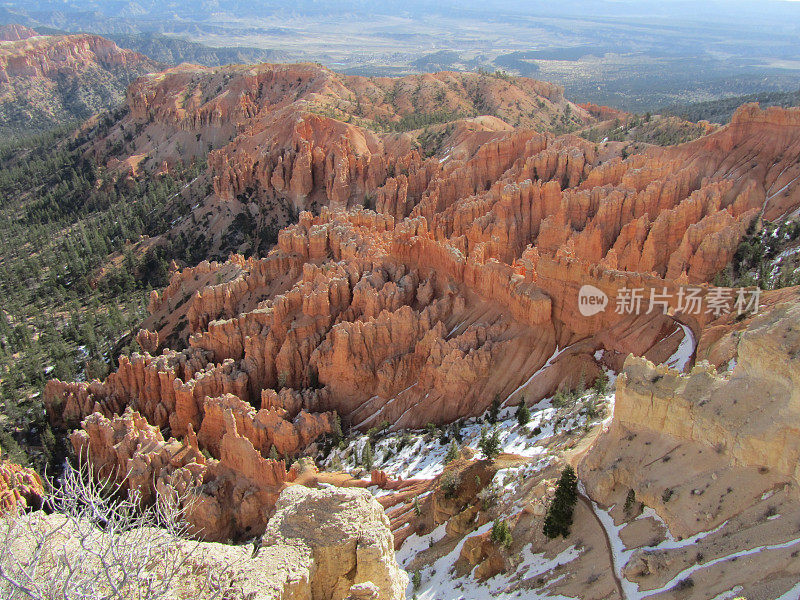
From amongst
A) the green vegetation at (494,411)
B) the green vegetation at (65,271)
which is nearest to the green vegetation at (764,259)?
the green vegetation at (494,411)

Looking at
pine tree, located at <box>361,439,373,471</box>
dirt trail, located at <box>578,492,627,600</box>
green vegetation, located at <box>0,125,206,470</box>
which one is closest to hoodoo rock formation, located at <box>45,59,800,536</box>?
pine tree, located at <box>361,439,373,471</box>

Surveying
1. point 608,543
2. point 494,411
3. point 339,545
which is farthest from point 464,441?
point 339,545

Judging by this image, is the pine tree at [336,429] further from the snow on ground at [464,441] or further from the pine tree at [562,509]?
the pine tree at [562,509]

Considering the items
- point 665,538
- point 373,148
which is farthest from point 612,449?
point 373,148

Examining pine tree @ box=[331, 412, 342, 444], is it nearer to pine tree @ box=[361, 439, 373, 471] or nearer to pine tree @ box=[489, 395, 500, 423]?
pine tree @ box=[361, 439, 373, 471]

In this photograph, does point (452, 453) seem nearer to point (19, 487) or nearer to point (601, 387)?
point (601, 387)

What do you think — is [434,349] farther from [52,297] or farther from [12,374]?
[52,297]
